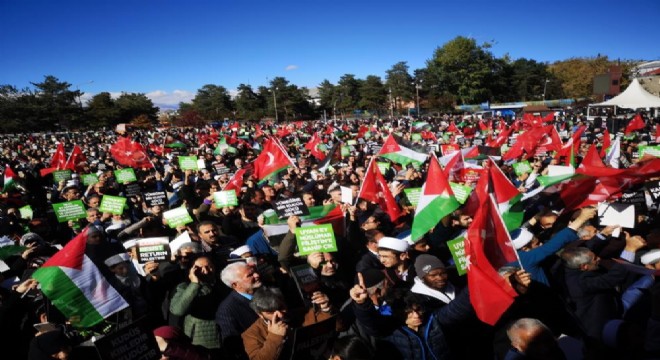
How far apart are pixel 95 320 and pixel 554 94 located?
297 feet

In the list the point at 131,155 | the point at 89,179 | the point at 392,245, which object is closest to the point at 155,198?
the point at 89,179

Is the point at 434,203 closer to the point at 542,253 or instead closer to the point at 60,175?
the point at 542,253

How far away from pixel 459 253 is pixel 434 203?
1.08 metres

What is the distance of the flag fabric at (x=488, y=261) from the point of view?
3.00 meters

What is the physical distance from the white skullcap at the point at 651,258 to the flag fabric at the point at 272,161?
240 inches

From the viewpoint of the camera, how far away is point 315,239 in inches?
163

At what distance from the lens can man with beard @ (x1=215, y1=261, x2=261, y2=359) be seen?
3.34 meters

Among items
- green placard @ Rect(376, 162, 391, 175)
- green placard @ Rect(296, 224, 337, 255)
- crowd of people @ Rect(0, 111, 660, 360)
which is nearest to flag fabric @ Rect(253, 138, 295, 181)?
green placard @ Rect(376, 162, 391, 175)

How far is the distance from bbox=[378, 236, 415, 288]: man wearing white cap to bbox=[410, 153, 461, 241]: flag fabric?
1.62 feet

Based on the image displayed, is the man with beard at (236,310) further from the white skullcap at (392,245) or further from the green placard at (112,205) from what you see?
the green placard at (112,205)

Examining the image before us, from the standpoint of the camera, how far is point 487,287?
3.05m

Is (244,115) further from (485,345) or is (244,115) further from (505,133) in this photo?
(485,345)

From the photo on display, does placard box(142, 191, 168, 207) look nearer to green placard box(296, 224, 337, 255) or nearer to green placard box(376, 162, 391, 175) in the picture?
green placard box(296, 224, 337, 255)

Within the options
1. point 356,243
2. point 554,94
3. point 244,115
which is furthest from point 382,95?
point 356,243
